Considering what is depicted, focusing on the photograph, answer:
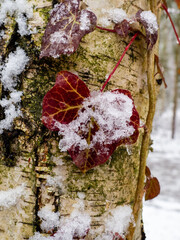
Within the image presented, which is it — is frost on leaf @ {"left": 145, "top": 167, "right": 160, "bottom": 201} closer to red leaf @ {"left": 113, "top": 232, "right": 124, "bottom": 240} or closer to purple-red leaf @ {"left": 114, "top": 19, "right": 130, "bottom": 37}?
red leaf @ {"left": 113, "top": 232, "right": 124, "bottom": 240}

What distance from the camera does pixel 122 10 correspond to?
0.51m

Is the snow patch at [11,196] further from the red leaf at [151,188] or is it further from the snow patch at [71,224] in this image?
the red leaf at [151,188]

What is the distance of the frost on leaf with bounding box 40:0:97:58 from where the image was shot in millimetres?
430

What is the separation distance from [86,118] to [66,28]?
0.61ft

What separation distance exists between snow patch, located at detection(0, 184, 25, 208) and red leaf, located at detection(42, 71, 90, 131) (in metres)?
0.16

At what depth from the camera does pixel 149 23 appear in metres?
0.50

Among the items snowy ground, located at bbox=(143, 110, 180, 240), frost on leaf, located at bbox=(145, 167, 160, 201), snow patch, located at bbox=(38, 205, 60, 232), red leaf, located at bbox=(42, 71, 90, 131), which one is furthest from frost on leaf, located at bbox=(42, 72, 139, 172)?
snowy ground, located at bbox=(143, 110, 180, 240)

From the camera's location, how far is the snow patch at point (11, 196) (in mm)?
476

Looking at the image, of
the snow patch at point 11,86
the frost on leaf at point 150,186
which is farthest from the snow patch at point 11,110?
the frost on leaf at point 150,186

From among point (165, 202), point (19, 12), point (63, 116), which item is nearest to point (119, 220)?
point (63, 116)

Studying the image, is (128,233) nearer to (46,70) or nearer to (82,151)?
(82,151)

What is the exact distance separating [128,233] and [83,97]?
14.1 inches

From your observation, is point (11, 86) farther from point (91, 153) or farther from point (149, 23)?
point (149, 23)

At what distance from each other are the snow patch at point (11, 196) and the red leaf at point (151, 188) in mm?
378
